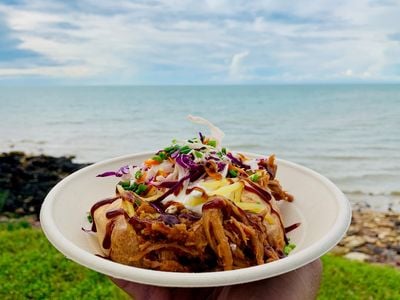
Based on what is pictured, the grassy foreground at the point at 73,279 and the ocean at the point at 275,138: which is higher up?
the grassy foreground at the point at 73,279

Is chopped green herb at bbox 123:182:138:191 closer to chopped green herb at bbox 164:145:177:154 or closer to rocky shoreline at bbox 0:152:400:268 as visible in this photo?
chopped green herb at bbox 164:145:177:154

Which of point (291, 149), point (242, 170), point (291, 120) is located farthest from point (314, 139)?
point (242, 170)

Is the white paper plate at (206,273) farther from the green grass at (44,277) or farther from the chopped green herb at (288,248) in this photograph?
the green grass at (44,277)

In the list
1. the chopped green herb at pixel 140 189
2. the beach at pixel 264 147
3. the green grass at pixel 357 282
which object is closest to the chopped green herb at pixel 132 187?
the chopped green herb at pixel 140 189

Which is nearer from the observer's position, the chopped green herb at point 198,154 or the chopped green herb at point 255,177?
the chopped green herb at point 255,177

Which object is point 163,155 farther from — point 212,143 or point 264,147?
point 264,147

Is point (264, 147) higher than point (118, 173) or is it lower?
lower

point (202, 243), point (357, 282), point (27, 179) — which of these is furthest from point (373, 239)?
point (27, 179)

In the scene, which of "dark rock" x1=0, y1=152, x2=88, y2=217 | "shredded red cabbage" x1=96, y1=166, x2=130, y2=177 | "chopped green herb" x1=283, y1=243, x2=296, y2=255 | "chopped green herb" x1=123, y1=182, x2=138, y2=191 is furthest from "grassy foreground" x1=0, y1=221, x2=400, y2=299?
"dark rock" x1=0, y1=152, x2=88, y2=217
